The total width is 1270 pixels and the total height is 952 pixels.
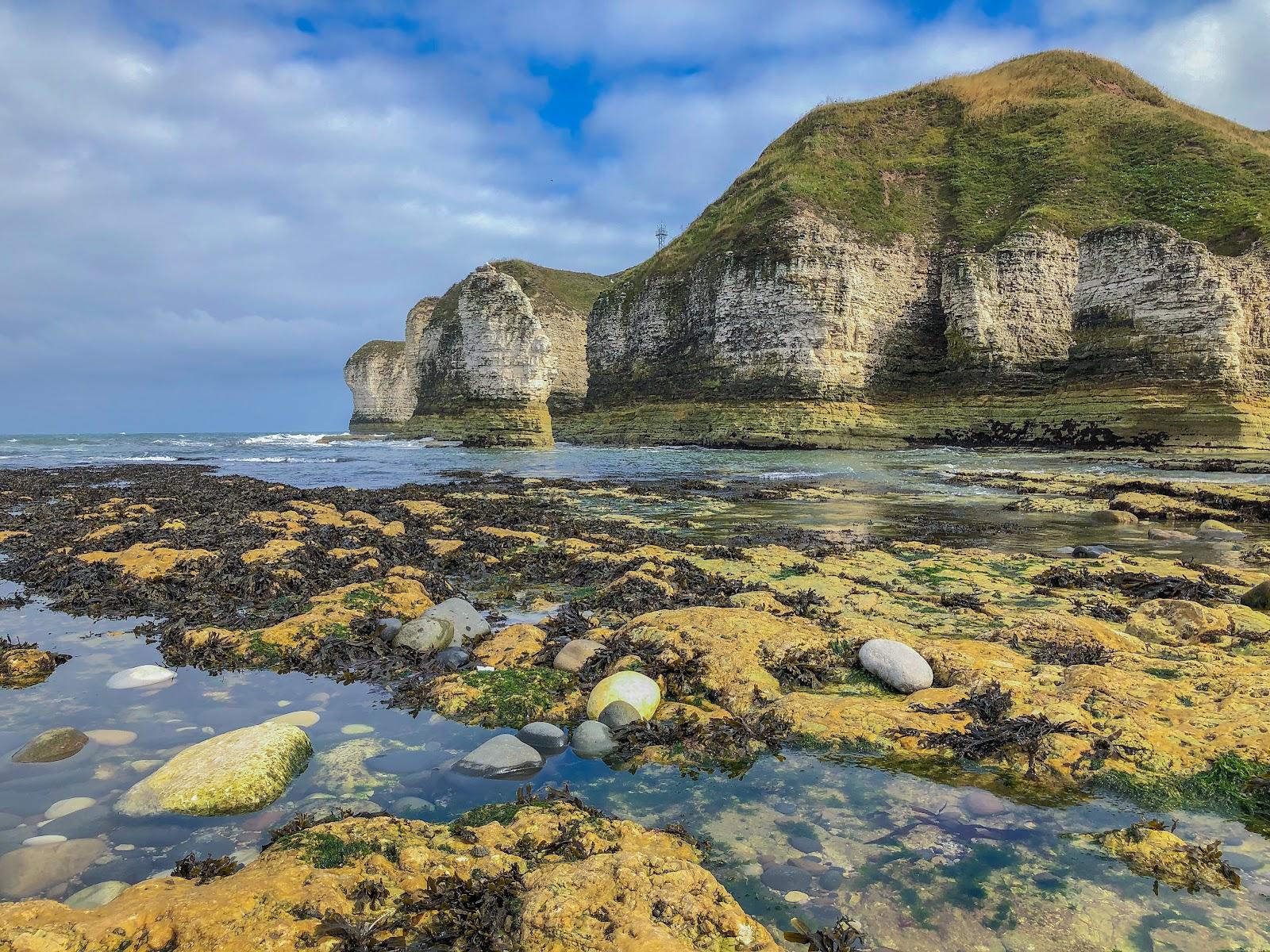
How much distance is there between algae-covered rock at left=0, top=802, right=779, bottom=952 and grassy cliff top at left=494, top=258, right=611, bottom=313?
74384mm

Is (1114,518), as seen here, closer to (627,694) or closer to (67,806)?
(627,694)

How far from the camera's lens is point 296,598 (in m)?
7.16

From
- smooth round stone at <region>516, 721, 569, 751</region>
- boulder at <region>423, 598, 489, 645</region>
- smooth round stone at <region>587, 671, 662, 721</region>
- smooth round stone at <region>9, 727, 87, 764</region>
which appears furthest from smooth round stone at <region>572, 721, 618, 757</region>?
smooth round stone at <region>9, 727, 87, 764</region>

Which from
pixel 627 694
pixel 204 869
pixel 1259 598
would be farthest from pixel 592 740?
pixel 1259 598

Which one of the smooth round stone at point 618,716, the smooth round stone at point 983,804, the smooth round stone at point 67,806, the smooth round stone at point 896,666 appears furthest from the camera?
the smooth round stone at point 896,666

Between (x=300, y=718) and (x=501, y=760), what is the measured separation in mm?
1660

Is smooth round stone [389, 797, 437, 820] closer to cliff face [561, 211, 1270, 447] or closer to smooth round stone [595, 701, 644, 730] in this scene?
smooth round stone [595, 701, 644, 730]

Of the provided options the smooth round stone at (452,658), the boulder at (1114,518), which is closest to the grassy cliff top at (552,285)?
the boulder at (1114,518)

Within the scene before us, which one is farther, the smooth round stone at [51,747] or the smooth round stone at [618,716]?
the smooth round stone at [618,716]

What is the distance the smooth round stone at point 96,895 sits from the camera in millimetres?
2482

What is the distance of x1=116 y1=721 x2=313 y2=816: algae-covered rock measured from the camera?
317 cm

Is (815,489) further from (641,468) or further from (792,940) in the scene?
(792,940)

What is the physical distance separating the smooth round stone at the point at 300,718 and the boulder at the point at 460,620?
58.6 inches

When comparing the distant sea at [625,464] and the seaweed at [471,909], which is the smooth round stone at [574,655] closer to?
the seaweed at [471,909]
